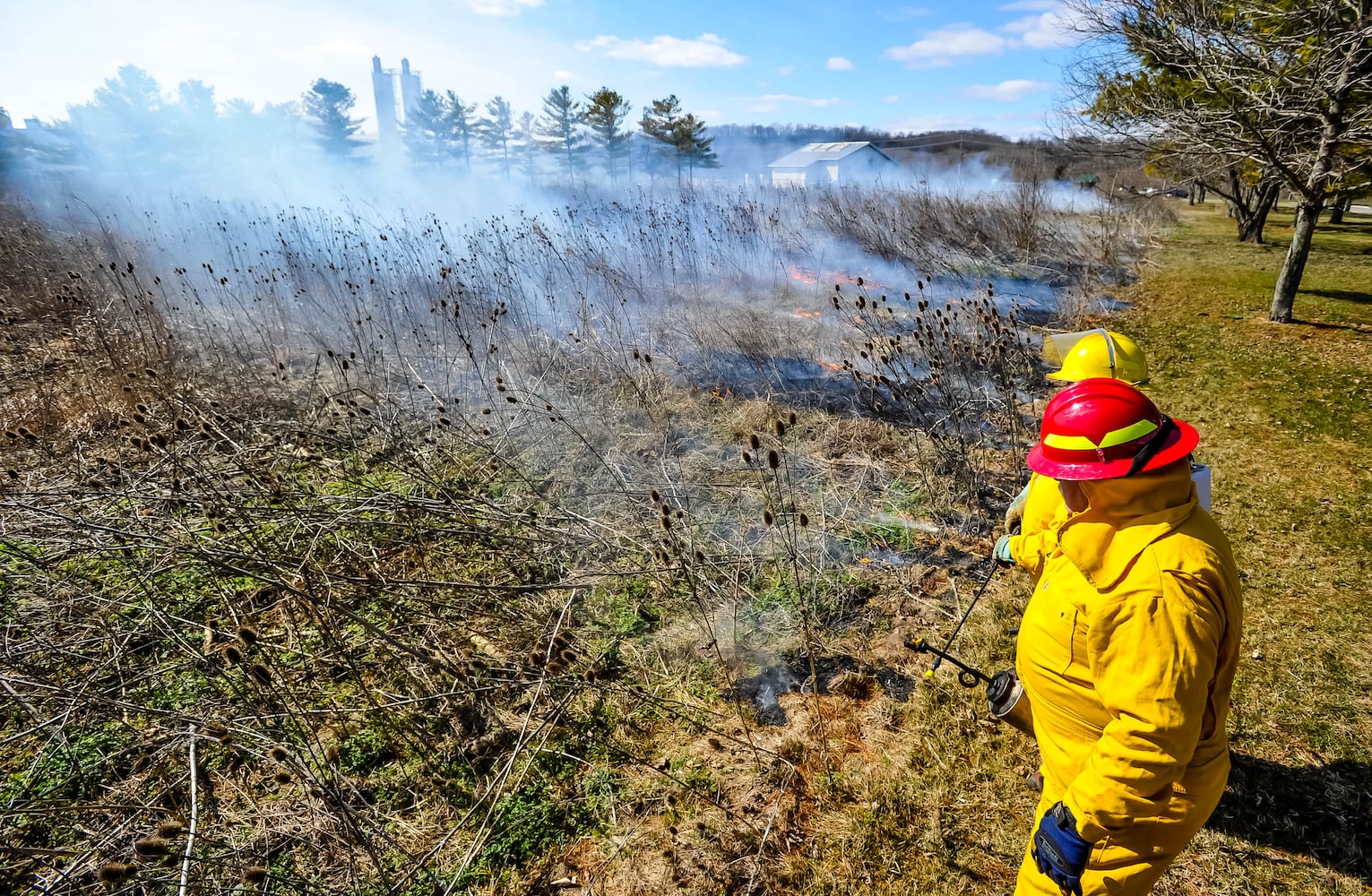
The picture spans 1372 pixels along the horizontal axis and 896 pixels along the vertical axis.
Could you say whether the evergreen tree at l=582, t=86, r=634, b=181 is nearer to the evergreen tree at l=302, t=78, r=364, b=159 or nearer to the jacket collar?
the evergreen tree at l=302, t=78, r=364, b=159

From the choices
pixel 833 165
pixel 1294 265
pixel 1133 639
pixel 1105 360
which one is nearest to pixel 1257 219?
pixel 1294 265

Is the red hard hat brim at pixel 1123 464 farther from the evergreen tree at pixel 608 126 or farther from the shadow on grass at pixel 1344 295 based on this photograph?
the evergreen tree at pixel 608 126

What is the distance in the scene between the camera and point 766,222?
13430 mm

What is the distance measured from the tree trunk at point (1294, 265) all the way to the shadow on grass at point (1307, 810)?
9.25 metres

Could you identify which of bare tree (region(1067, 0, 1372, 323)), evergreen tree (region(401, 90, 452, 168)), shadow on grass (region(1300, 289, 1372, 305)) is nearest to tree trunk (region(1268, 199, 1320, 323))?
bare tree (region(1067, 0, 1372, 323))

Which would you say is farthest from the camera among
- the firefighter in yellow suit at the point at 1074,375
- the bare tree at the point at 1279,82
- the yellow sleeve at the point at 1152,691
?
the bare tree at the point at 1279,82

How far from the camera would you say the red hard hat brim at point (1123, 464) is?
140 centimetres

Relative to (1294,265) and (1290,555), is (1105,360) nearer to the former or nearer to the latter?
(1290,555)

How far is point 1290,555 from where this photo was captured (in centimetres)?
406

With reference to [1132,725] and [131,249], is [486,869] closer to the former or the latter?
[1132,725]

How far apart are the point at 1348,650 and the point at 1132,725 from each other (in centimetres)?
326

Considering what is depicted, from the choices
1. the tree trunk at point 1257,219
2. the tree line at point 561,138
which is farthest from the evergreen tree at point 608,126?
the tree trunk at point 1257,219

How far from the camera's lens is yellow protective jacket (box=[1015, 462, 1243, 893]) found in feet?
4.40

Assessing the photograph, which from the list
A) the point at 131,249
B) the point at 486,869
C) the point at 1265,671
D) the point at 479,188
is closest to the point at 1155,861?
the point at 486,869
